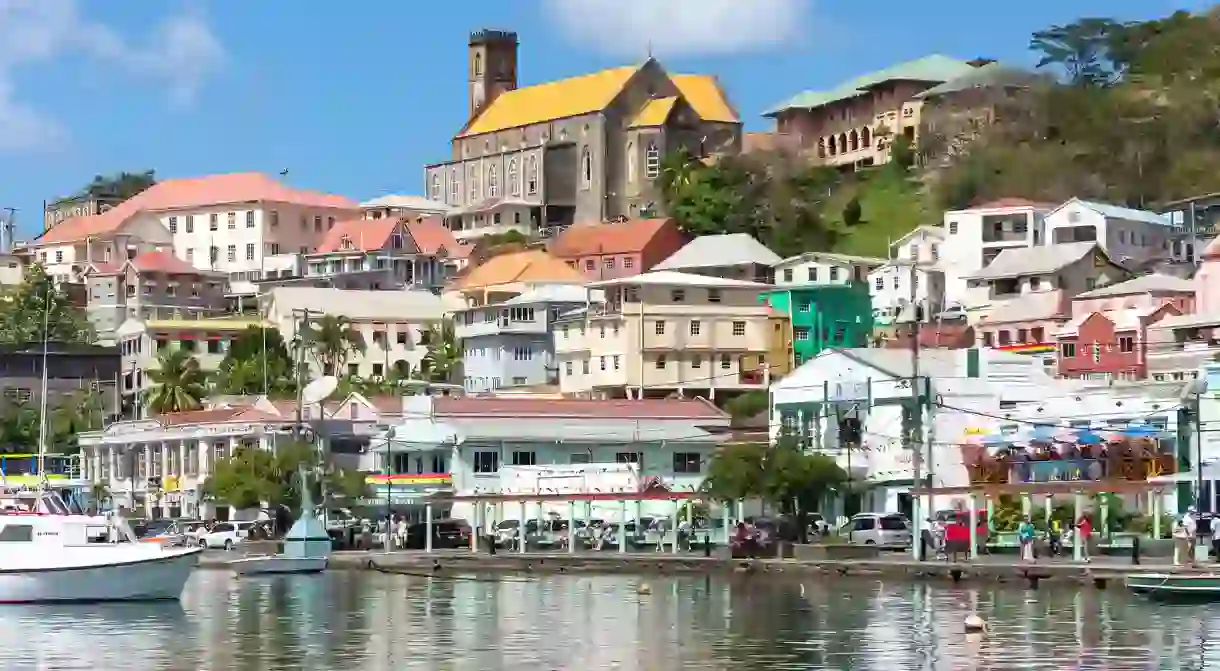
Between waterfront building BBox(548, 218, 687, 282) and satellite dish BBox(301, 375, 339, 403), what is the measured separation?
29.5 meters

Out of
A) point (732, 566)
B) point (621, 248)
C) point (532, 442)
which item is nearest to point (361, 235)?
point (621, 248)

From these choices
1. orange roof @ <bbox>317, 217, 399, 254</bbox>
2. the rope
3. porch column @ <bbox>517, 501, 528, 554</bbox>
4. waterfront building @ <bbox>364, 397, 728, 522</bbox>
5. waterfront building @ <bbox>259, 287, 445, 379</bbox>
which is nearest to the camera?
the rope

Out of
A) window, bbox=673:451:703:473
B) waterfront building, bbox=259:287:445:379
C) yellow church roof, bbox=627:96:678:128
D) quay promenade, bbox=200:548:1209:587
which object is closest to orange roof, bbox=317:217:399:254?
waterfront building, bbox=259:287:445:379

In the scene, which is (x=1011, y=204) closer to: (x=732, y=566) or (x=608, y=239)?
(x=608, y=239)

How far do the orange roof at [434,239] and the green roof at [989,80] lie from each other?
1422 inches

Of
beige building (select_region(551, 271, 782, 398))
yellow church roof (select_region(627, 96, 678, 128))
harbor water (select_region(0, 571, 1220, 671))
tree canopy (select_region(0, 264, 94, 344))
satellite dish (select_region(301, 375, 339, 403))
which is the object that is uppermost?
yellow church roof (select_region(627, 96, 678, 128))

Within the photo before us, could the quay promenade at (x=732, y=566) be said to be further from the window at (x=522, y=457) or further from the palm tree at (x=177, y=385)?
the palm tree at (x=177, y=385)

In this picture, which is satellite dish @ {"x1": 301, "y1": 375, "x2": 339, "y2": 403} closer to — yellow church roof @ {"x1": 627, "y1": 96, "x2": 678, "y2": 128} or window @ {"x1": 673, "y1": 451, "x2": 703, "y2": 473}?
window @ {"x1": 673, "y1": 451, "x2": 703, "y2": 473}

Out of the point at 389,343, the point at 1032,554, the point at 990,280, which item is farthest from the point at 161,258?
the point at 1032,554

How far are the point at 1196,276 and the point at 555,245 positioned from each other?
205 feet

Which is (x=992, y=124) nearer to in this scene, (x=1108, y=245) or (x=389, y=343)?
(x=1108, y=245)

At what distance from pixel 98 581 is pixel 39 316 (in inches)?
4342

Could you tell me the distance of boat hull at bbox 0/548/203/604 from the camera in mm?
60125

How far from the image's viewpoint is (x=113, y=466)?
397 feet
